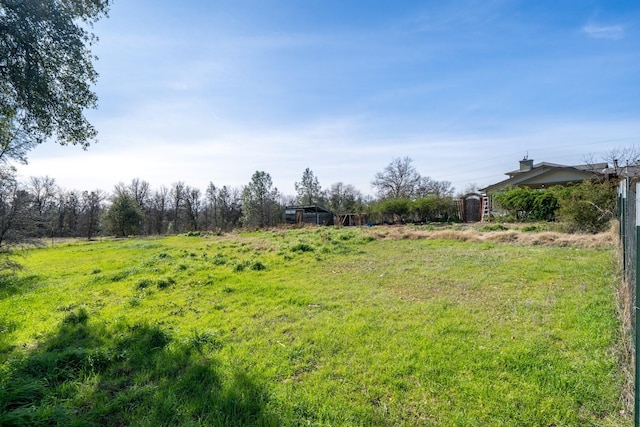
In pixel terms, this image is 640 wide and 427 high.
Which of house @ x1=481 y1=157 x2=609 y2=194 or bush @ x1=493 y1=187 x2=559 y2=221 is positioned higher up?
house @ x1=481 y1=157 x2=609 y2=194

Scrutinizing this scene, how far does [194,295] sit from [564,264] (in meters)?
8.90

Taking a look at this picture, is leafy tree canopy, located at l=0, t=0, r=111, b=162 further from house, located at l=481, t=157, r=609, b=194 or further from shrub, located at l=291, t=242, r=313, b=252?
house, located at l=481, t=157, r=609, b=194

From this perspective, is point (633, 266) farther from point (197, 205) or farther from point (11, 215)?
point (197, 205)

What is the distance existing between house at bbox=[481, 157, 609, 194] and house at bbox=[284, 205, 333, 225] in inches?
697

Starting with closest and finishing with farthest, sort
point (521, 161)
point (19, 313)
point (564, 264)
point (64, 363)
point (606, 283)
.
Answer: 1. point (64, 363)
2. point (606, 283)
3. point (19, 313)
4. point (564, 264)
5. point (521, 161)

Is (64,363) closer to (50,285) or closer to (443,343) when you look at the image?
(443,343)

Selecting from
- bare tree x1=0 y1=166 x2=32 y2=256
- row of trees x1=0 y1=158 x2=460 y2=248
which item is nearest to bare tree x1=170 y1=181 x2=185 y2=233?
row of trees x1=0 y1=158 x2=460 y2=248

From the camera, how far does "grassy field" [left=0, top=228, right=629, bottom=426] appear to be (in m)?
2.37

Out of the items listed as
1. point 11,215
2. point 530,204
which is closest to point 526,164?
point 530,204

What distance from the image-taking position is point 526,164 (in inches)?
1159

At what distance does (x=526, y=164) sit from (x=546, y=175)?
22.1ft

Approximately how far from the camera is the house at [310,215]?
34406 millimetres

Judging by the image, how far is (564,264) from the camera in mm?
6719

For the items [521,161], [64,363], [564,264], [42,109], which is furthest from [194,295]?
[521,161]
